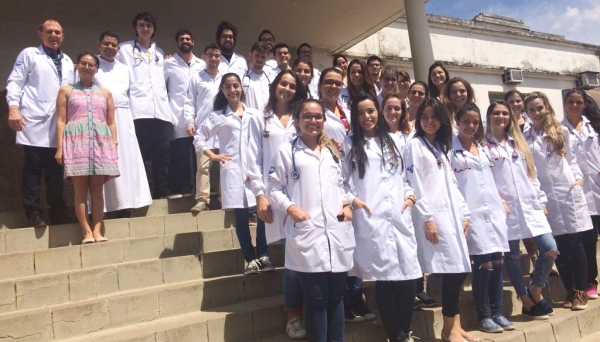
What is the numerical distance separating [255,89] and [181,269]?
7.34ft

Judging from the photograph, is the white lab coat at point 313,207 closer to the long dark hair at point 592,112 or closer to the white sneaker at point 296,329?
the white sneaker at point 296,329

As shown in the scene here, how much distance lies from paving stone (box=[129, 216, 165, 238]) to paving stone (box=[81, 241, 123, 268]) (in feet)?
1.82

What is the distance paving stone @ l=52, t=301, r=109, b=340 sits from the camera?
125 inches

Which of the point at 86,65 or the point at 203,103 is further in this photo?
the point at 203,103

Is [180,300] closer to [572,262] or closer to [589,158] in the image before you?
[572,262]

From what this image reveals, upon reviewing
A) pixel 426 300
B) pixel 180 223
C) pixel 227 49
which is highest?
pixel 227 49

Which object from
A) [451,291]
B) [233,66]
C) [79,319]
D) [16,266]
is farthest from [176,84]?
[451,291]

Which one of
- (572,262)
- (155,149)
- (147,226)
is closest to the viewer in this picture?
(572,262)

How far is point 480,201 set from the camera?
377cm

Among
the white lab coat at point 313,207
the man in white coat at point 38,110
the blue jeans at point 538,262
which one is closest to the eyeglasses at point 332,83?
the white lab coat at point 313,207

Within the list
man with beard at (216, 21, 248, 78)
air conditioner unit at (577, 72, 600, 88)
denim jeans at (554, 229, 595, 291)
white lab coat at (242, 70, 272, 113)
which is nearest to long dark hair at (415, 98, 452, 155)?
denim jeans at (554, 229, 595, 291)

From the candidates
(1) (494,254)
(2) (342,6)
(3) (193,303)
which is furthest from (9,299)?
(2) (342,6)

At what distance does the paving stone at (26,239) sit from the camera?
13.4 feet

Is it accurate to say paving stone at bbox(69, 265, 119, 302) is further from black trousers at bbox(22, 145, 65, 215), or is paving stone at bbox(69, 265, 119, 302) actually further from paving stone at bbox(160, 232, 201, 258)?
black trousers at bbox(22, 145, 65, 215)
